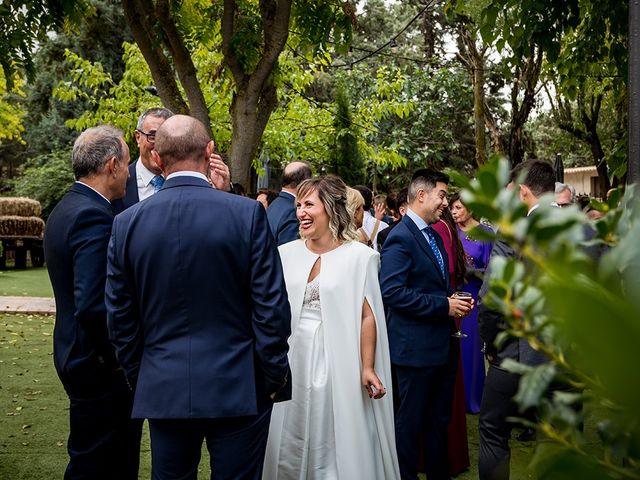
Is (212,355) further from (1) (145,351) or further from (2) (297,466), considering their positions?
(2) (297,466)

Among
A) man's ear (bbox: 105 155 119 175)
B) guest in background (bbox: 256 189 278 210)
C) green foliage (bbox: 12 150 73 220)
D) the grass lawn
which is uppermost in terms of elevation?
green foliage (bbox: 12 150 73 220)

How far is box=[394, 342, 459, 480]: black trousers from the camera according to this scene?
4977 mm

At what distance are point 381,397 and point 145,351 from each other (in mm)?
1846

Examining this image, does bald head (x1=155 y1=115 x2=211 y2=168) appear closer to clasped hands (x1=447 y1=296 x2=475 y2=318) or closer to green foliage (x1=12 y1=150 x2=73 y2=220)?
clasped hands (x1=447 y1=296 x2=475 y2=318)

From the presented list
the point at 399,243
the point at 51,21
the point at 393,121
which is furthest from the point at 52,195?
the point at 399,243

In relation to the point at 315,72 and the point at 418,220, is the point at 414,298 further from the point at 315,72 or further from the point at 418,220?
the point at 315,72

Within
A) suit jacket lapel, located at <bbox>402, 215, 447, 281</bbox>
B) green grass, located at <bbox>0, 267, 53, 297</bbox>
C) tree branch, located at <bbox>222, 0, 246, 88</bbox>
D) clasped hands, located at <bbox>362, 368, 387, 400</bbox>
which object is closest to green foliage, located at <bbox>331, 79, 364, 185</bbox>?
green grass, located at <bbox>0, 267, 53, 297</bbox>

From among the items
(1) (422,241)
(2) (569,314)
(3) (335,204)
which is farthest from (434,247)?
(2) (569,314)

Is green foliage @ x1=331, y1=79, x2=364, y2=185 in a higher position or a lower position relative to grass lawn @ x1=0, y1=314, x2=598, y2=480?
higher

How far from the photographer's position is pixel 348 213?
4.76 meters

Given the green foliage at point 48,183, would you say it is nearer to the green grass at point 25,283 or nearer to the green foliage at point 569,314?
the green grass at point 25,283

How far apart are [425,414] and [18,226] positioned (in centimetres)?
2277

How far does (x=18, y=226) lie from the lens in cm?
2480

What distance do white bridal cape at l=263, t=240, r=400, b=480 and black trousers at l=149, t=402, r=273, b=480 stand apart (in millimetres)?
1077
